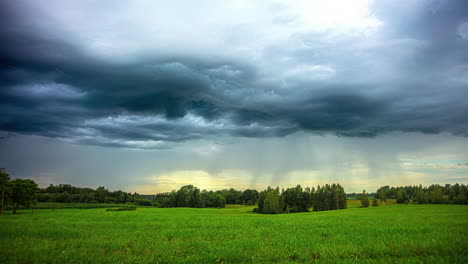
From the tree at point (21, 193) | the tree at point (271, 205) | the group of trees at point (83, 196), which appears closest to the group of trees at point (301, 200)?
the tree at point (271, 205)

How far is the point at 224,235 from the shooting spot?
51.4ft

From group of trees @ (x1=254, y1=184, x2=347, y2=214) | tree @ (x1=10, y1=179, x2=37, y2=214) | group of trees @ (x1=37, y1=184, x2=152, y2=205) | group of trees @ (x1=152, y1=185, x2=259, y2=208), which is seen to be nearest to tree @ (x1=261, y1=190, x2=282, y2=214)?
group of trees @ (x1=254, y1=184, x2=347, y2=214)

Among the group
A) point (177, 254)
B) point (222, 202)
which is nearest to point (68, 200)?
point (222, 202)

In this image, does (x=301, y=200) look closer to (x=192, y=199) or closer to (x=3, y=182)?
(x=192, y=199)

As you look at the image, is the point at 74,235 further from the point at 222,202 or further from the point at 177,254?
the point at 222,202

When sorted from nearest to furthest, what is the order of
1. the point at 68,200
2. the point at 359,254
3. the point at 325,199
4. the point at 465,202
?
1. the point at 359,254
2. the point at 465,202
3. the point at 325,199
4. the point at 68,200

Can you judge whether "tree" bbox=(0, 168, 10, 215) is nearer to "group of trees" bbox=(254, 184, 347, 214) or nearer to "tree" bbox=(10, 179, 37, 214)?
"tree" bbox=(10, 179, 37, 214)

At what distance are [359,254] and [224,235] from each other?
8.14m

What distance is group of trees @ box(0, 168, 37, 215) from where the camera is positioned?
5783cm

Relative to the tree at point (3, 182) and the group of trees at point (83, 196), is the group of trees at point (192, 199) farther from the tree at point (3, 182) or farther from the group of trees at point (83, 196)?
the tree at point (3, 182)

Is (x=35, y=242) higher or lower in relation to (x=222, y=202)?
higher

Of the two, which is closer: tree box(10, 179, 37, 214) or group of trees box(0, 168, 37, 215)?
group of trees box(0, 168, 37, 215)

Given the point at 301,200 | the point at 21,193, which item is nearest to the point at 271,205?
the point at 301,200

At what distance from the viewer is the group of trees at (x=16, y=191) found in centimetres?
5783
